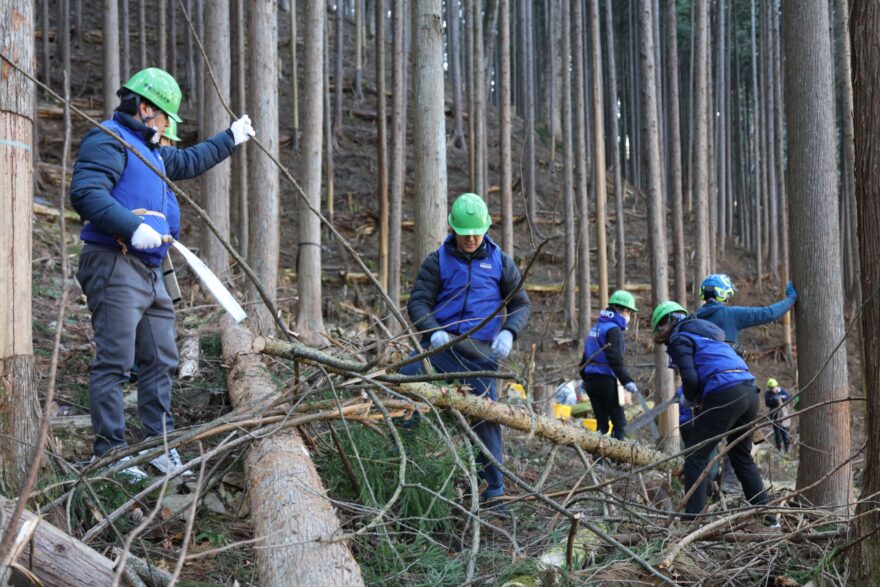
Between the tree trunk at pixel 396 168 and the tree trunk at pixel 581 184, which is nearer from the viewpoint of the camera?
the tree trunk at pixel 396 168

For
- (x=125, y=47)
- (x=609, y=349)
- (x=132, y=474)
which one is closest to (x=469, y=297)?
(x=132, y=474)

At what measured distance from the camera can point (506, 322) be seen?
478cm

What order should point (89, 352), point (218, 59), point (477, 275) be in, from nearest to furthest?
1. point (477, 275)
2. point (89, 352)
3. point (218, 59)

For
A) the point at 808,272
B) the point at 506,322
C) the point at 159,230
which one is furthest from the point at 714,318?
the point at 159,230

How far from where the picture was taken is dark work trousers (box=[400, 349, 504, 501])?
4219 mm

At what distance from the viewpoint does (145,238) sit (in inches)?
143

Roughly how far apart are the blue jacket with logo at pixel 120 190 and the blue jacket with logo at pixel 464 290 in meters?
1.50

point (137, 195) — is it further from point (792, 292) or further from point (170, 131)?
point (792, 292)

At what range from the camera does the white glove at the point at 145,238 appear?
3629mm

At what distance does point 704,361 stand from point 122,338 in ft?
11.9

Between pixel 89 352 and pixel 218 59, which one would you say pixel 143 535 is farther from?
pixel 218 59

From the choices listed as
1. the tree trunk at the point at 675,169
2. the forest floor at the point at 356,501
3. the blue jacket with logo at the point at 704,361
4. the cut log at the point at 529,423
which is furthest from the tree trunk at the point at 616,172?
the cut log at the point at 529,423

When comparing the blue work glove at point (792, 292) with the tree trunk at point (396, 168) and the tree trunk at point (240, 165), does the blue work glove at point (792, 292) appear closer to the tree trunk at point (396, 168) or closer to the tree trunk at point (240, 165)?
the tree trunk at point (396, 168)

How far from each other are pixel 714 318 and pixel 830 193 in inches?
59.0
